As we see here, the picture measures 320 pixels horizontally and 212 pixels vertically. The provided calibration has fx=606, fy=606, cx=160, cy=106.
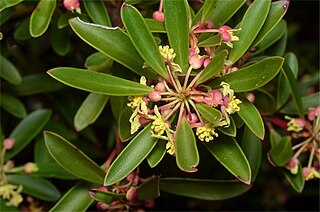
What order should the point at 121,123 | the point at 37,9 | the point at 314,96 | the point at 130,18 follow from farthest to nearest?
the point at 314,96 → the point at 37,9 → the point at 121,123 → the point at 130,18

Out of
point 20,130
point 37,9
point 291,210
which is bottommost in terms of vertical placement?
point 291,210

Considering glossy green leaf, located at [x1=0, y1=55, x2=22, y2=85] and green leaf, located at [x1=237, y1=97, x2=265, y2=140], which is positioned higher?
glossy green leaf, located at [x1=0, y1=55, x2=22, y2=85]

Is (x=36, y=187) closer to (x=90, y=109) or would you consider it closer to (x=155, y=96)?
(x=90, y=109)

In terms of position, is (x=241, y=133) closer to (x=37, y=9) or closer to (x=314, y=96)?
(x=314, y=96)

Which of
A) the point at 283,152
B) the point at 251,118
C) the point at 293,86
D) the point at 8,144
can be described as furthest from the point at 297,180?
the point at 8,144

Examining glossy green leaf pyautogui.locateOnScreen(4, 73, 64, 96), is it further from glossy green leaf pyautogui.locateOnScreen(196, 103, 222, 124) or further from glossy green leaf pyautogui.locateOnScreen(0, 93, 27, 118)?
glossy green leaf pyautogui.locateOnScreen(196, 103, 222, 124)

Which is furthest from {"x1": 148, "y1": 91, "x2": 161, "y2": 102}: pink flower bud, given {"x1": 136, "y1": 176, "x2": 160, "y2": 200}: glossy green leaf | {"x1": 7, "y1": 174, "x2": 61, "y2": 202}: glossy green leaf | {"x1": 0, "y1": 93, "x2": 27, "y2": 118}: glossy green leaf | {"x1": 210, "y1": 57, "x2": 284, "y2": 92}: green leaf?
{"x1": 0, "y1": 93, "x2": 27, "y2": 118}: glossy green leaf

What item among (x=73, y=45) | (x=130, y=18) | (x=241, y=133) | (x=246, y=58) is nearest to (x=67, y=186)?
(x=73, y=45)
